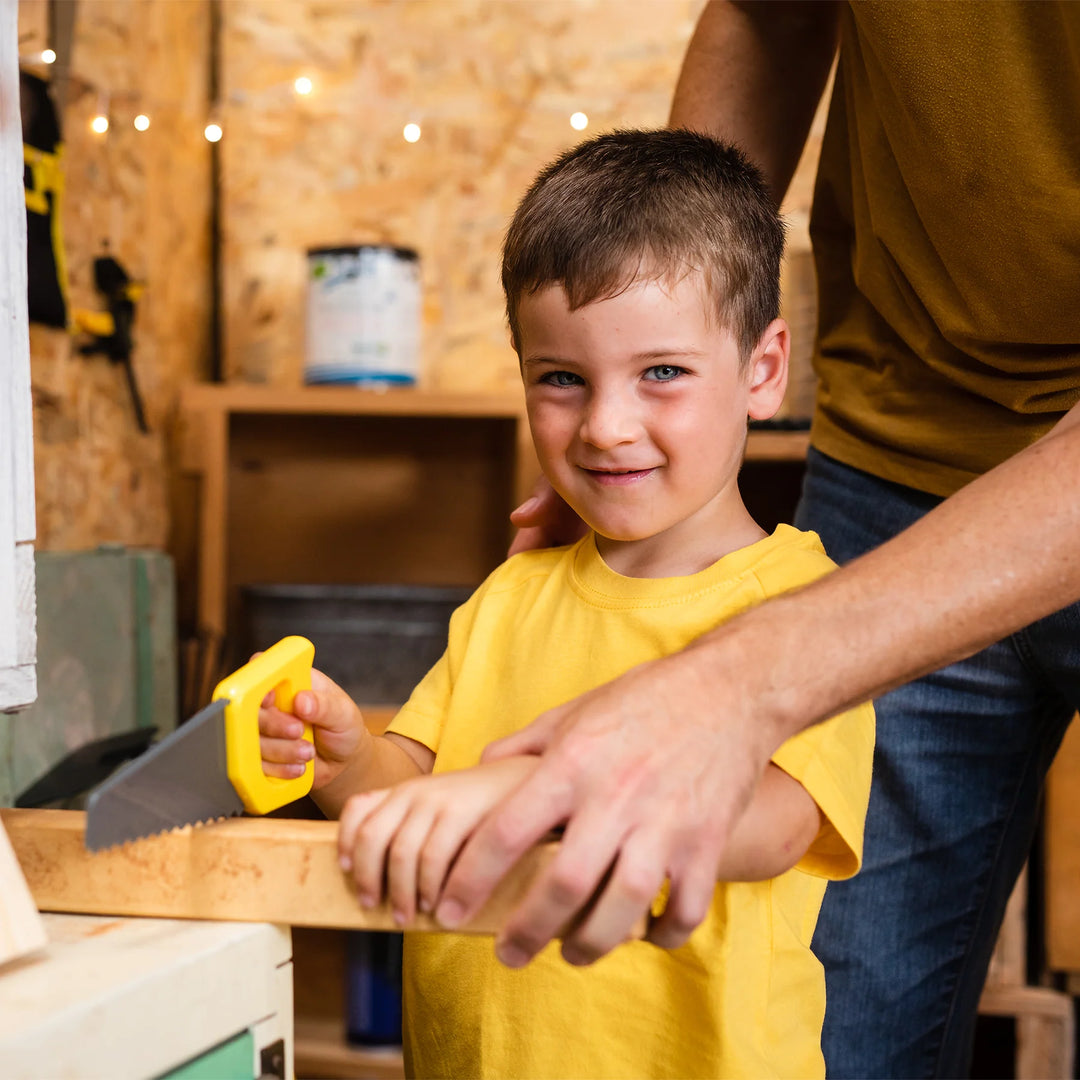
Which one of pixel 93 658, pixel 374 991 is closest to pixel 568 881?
pixel 93 658

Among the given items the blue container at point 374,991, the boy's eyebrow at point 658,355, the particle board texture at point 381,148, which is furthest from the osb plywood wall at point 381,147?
the boy's eyebrow at point 658,355

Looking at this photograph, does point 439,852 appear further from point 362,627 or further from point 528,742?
point 362,627

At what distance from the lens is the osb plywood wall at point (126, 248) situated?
68.1 inches

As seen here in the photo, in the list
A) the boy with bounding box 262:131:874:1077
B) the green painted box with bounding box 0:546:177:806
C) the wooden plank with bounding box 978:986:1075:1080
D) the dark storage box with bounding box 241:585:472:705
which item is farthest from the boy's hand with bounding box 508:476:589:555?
the wooden plank with bounding box 978:986:1075:1080

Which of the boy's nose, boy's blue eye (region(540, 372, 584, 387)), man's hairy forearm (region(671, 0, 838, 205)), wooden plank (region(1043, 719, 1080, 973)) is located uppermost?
A: man's hairy forearm (region(671, 0, 838, 205))

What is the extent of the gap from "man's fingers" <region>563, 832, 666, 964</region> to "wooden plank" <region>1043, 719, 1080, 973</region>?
1.41 metres

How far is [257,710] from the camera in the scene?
2.08 ft

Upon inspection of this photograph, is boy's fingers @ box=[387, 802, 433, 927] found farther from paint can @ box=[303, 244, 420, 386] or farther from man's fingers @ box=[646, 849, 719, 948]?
paint can @ box=[303, 244, 420, 386]

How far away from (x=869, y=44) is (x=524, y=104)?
4.81 feet

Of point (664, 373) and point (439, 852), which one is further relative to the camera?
point (664, 373)

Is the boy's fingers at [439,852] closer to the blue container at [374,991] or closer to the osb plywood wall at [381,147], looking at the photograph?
the blue container at [374,991]

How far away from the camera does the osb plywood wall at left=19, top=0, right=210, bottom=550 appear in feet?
5.67

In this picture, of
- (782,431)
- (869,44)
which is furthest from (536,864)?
(782,431)

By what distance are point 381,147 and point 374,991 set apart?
1633 millimetres
